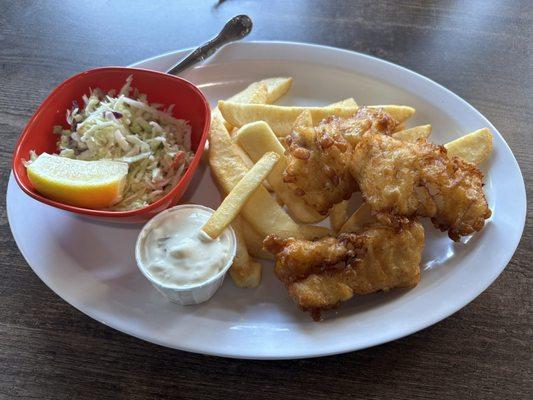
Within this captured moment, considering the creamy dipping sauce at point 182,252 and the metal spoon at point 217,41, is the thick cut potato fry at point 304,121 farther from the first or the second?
the metal spoon at point 217,41

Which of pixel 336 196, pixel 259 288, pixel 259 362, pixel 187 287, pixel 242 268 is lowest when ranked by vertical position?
pixel 259 362

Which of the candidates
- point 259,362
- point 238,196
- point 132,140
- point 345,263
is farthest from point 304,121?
point 259,362

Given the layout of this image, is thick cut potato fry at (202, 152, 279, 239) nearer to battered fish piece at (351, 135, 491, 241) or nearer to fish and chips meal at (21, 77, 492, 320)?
fish and chips meal at (21, 77, 492, 320)

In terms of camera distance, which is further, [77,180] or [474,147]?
[474,147]

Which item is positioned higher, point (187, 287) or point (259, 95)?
point (259, 95)

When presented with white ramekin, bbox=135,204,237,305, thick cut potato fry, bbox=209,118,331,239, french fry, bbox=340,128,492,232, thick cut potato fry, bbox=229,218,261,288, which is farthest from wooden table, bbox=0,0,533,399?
thick cut potato fry, bbox=209,118,331,239

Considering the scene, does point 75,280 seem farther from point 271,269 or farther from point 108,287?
point 271,269

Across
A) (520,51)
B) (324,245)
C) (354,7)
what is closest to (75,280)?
(324,245)

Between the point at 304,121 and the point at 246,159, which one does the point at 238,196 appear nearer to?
the point at 246,159
